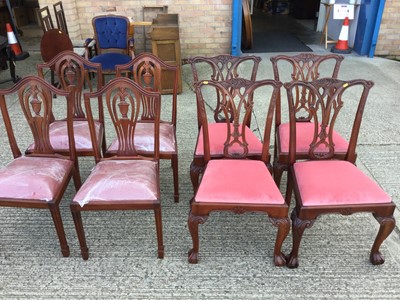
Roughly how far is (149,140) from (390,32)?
510 centimetres

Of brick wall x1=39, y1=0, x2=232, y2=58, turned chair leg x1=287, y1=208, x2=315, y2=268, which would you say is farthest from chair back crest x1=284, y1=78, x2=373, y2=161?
brick wall x1=39, y1=0, x2=232, y2=58

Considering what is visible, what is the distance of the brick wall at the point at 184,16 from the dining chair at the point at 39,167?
11.6ft

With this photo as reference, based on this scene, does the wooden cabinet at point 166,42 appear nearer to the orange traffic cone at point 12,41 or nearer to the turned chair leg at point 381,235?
the orange traffic cone at point 12,41

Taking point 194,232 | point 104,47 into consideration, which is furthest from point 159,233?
point 104,47

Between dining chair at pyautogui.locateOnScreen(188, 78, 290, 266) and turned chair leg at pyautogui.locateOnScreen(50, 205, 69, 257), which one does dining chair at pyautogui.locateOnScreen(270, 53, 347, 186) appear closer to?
dining chair at pyautogui.locateOnScreen(188, 78, 290, 266)

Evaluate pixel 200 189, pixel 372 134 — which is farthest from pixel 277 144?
pixel 372 134

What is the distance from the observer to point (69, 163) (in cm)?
219

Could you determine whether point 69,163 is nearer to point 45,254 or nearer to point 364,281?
point 45,254

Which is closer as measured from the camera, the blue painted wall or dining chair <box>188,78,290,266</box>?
dining chair <box>188,78,290,266</box>

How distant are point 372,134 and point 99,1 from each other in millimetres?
4299

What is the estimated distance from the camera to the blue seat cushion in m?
4.05

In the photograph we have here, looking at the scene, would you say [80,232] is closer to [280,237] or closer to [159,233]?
[159,233]

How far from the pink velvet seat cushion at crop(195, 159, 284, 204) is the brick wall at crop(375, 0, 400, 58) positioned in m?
4.80

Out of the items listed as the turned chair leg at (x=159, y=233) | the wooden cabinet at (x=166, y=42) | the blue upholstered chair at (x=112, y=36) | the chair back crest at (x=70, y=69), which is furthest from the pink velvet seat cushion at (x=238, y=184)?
the blue upholstered chair at (x=112, y=36)
